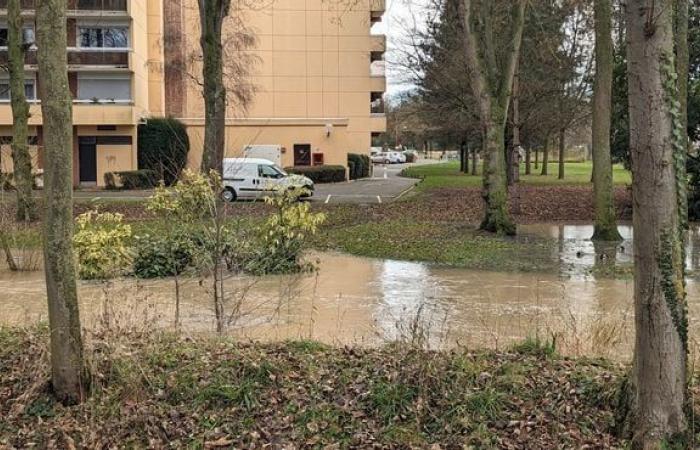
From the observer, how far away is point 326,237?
59.2ft

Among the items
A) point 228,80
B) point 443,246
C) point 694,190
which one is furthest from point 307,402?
point 228,80

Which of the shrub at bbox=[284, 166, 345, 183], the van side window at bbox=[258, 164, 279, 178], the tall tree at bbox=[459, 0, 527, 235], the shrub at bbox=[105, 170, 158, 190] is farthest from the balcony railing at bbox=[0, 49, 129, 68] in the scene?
the tall tree at bbox=[459, 0, 527, 235]

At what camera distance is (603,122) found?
15.8 meters

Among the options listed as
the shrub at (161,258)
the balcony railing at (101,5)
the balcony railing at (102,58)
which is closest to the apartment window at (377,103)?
the balcony railing at (102,58)

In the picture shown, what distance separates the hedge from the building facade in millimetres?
13851

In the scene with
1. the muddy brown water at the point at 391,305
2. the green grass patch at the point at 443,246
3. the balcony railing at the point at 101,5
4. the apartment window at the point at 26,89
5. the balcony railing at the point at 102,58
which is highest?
the balcony railing at the point at 101,5

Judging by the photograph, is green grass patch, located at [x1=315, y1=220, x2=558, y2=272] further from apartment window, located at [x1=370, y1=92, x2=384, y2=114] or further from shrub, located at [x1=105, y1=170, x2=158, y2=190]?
apartment window, located at [x1=370, y1=92, x2=384, y2=114]

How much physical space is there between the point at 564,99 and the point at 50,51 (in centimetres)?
3152

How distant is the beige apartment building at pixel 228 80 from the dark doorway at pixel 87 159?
2.2 inches

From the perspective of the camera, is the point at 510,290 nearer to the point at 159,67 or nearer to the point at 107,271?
the point at 107,271

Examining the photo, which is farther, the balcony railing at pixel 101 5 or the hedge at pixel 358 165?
the hedge at pixel 358 165

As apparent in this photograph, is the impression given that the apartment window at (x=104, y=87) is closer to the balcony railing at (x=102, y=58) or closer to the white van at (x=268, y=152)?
the balcony railing at (x=102, y=58)

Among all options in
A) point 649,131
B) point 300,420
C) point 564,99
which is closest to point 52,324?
point 300,420

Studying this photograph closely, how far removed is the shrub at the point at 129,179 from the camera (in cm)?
3819
